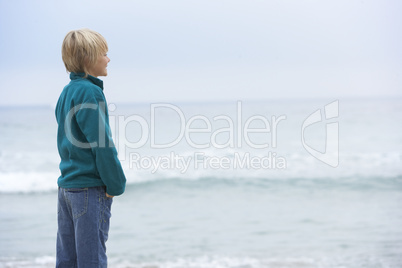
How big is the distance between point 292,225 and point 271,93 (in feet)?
40.8

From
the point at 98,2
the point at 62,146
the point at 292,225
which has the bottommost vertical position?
the point at 292,225

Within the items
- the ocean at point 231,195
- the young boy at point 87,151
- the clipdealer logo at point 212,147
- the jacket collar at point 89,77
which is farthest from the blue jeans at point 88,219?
the clipdealer logo at point 212,147

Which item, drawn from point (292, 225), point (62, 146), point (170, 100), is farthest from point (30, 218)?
point (170, 100)

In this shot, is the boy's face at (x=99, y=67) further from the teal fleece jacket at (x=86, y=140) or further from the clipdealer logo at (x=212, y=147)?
the clipdealer logo at (x=212, y=147)

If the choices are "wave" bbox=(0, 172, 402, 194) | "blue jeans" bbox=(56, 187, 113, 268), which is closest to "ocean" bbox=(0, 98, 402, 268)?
"wave" bbox=(0, 172, 402, 194)

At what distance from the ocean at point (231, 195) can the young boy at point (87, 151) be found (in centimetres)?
200

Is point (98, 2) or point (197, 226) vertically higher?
point (98, 2)

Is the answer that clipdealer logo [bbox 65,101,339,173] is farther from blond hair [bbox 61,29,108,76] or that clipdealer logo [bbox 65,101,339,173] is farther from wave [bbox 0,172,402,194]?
blond hair [bbox 61,29,108,76]

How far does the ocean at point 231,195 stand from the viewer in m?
3.77

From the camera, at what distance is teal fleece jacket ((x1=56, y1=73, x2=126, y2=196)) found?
4.19 ft

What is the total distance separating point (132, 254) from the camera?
3.78 meters

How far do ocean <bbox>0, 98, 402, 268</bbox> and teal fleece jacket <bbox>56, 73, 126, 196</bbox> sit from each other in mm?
2058

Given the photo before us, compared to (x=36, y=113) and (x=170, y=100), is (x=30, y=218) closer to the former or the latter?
(x=36, y=113)

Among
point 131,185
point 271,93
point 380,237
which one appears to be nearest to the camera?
point 380,237
